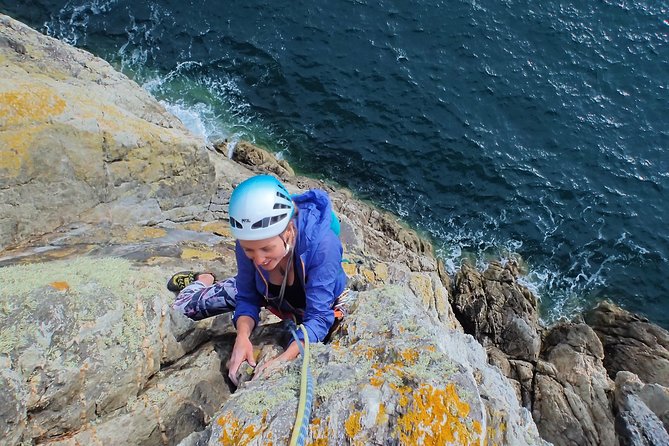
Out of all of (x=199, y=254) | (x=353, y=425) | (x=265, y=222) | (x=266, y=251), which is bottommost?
(x=199, y=254)

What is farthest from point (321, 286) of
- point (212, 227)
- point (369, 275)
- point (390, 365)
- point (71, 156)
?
point (212, 227)

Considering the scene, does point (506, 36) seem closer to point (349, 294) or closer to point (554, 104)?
point (554, 104)

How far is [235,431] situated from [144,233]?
6.48 metres

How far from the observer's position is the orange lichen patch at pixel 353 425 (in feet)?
16.4

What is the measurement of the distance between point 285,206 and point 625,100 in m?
30.0

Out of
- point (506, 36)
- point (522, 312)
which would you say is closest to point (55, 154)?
point (522, 312)

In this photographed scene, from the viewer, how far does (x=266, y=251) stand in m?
5.86

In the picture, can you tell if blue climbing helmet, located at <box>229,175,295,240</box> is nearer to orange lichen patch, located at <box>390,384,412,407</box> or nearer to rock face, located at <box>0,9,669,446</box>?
rock face, located at <box>0,9,669,446</box>

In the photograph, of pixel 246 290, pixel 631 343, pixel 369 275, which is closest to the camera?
pixel 246 290

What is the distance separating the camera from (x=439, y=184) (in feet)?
81.6

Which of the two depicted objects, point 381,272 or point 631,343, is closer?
point 381,272

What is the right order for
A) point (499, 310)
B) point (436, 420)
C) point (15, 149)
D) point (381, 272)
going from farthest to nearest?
point (499, 310) < point (381, 272) < point (15, 149) < point (436, 420)

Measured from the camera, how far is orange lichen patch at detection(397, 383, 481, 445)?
4.92 meters

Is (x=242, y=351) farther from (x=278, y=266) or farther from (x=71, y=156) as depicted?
(x=71, y=156)
